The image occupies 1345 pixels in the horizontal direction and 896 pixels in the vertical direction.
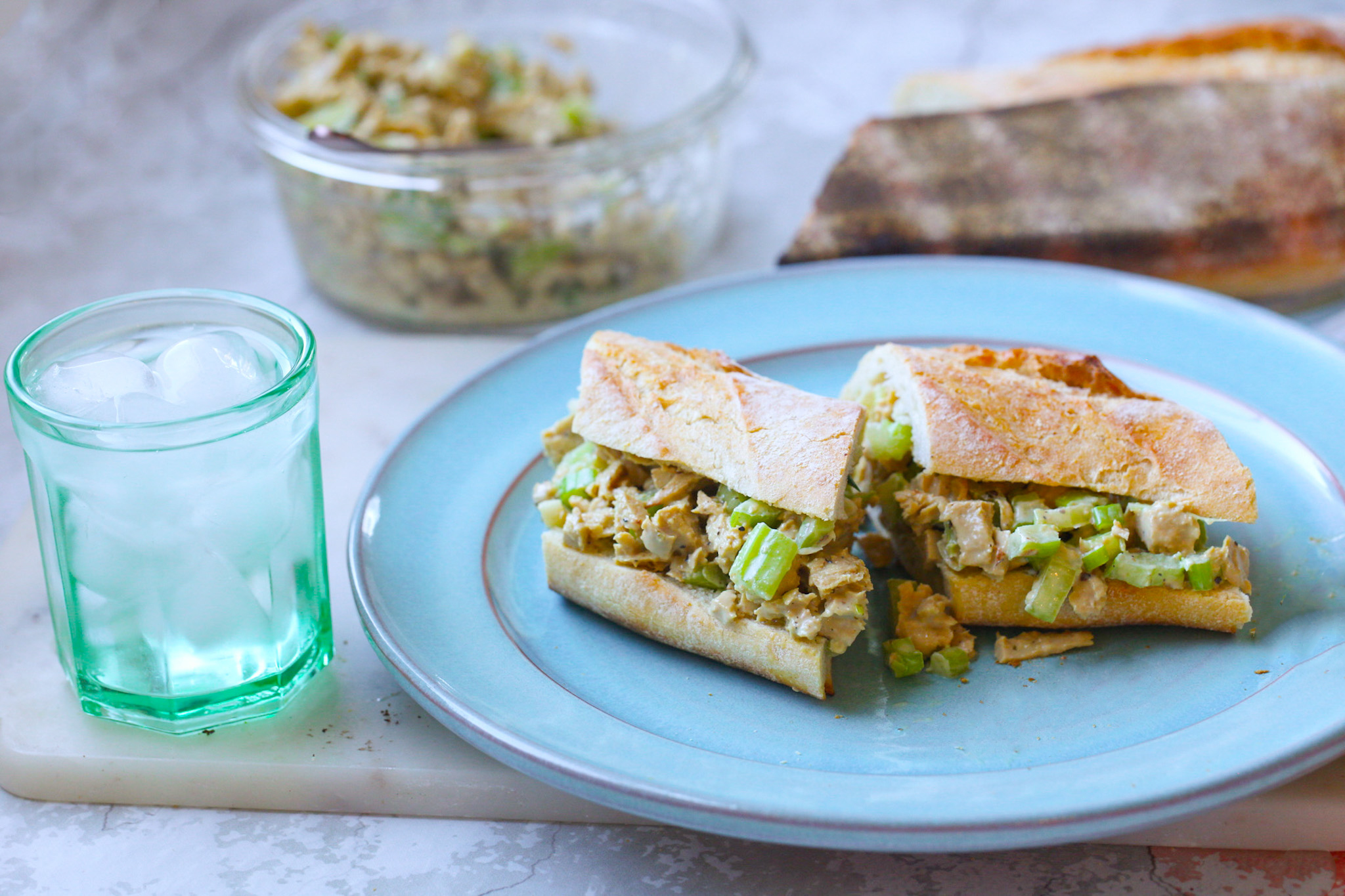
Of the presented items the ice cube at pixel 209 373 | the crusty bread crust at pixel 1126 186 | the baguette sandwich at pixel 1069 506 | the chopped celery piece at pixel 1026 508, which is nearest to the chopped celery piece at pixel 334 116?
the crusty bread crust at pixel 1126 186

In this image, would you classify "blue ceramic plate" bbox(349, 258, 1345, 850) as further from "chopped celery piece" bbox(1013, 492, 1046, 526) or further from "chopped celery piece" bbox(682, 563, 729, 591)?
"chopped celery piece" bbox(1013, 492, 1046, 526)

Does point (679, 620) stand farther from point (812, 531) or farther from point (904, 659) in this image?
point (904, 659)

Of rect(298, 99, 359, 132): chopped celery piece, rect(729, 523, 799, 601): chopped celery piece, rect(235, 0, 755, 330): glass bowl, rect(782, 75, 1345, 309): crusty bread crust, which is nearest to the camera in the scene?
rect(729, 523, 799, 601): chopped celery piece

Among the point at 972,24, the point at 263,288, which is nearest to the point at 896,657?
the point at 263,288

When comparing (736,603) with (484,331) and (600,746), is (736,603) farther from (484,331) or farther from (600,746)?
(484,331)

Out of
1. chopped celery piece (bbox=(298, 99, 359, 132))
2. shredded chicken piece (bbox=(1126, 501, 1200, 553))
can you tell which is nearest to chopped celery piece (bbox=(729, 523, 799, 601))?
shredded chicken piece (bbox=(1126, 501, 1200, 553))

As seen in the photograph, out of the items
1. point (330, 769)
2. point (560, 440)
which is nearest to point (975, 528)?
point (560, 440)
